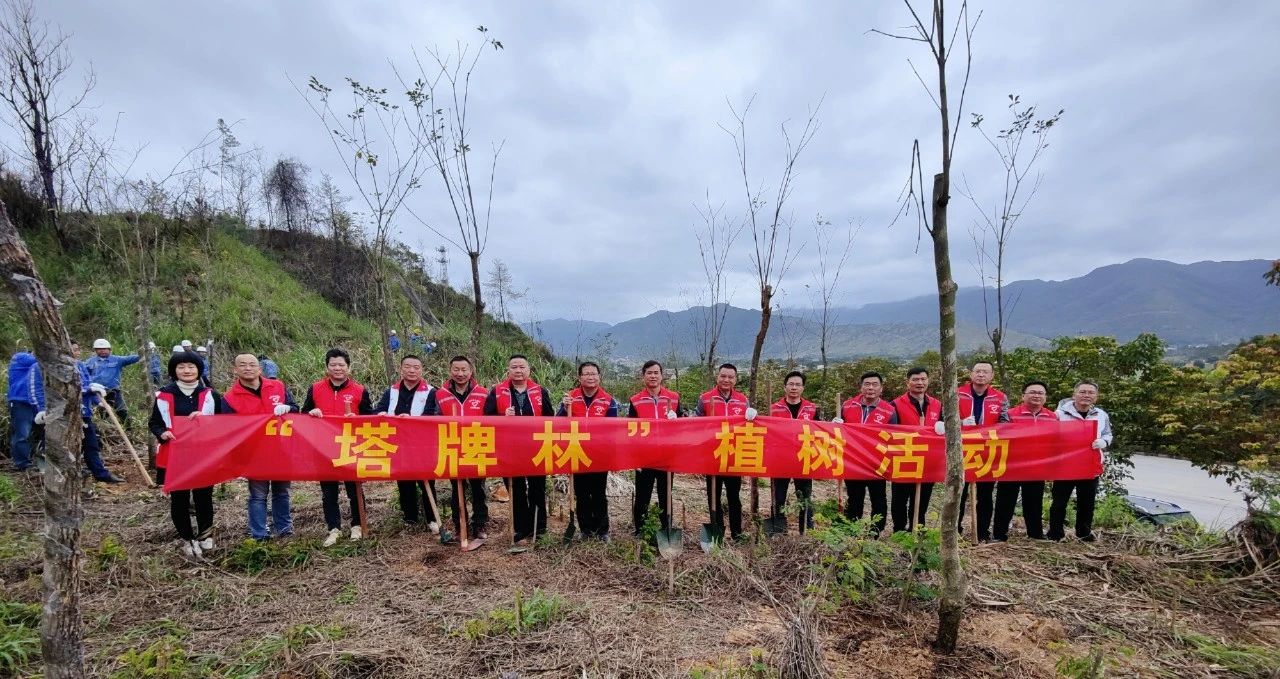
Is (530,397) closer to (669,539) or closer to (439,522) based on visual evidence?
(439,522)

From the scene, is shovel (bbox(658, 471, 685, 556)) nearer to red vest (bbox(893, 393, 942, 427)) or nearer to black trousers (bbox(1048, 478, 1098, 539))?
red vest (bbox(893, 393, 942, 427))

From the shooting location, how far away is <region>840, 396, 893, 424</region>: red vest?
5.54 meters

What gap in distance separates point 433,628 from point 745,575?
94.7 inches

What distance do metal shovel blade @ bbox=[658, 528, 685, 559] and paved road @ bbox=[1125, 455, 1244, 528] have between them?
46.8 feet

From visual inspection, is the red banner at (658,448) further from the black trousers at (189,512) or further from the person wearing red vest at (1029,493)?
the black trousers at (189,512)

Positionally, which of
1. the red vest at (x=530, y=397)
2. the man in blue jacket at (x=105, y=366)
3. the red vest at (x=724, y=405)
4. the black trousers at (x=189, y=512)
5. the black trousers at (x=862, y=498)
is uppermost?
the man in blue jacket at (x=105, y=366)

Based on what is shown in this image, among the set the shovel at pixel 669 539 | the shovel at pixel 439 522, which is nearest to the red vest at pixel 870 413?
the shovel at pixel 669 539

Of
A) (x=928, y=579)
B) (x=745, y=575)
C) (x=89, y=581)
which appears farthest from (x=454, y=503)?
(x=928, y=579)

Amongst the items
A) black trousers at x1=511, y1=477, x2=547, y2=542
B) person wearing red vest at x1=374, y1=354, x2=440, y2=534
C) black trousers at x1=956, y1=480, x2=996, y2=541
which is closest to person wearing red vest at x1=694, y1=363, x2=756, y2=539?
black trousers at x1=511, y1=477, x2=547, y2=542

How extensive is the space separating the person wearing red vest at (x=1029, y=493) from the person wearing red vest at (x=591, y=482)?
414 cm

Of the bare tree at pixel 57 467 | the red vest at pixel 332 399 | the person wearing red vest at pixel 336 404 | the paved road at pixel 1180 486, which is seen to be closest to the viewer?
the bare tree at pixel 57 467

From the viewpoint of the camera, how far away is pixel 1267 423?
909 centimetres

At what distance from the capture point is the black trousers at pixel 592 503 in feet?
17.8

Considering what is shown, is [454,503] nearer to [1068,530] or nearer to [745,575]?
[745,575]
